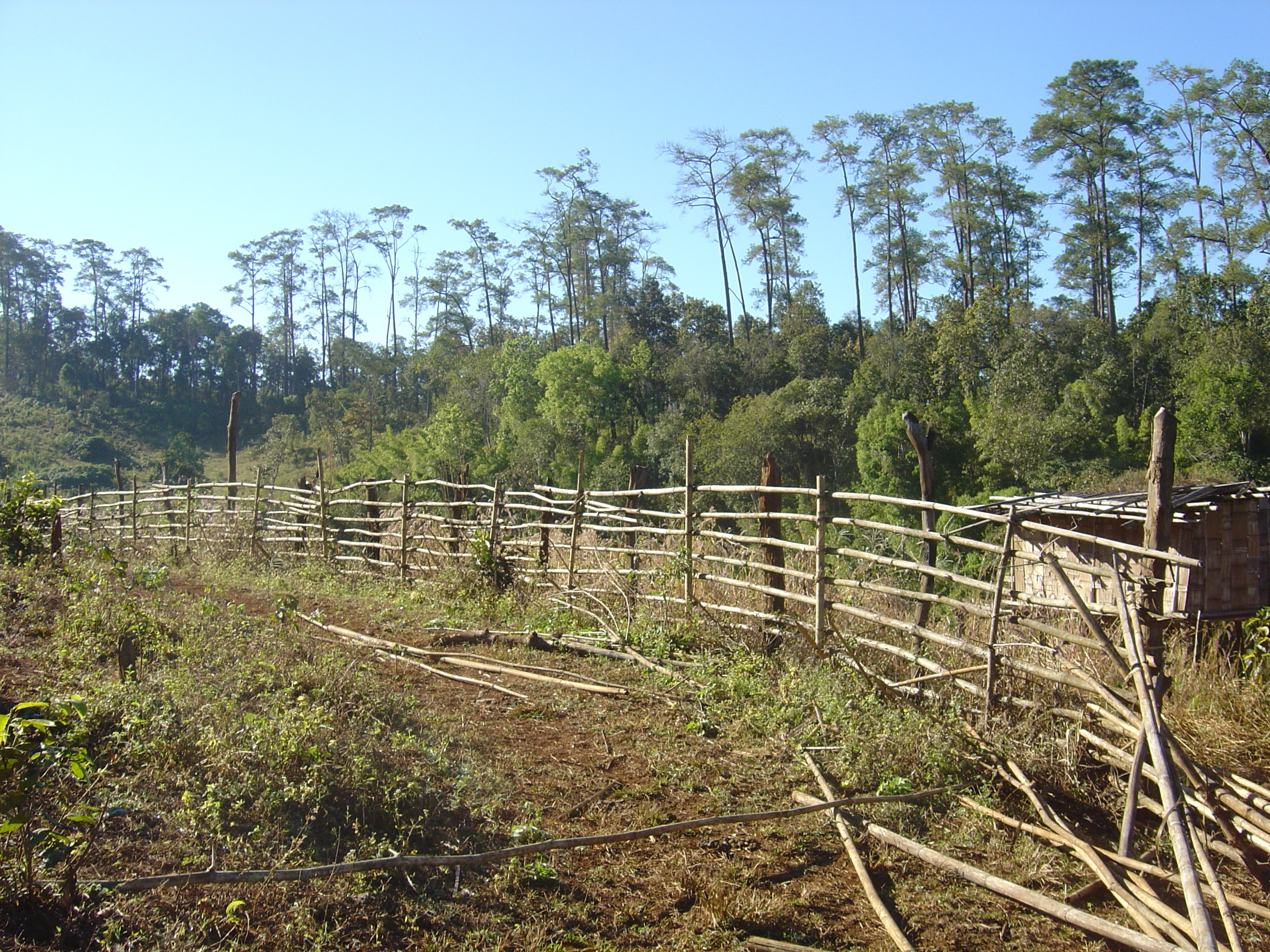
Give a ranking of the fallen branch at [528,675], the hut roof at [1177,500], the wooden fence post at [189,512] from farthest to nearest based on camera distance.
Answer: the wooden fence post at [189,512]
the hut roof at [1177,500]
the fallen branch at [528,675]

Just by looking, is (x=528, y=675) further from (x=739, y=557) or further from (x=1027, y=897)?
(x=1027, y=897)

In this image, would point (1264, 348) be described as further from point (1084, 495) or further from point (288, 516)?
point (288, 516)

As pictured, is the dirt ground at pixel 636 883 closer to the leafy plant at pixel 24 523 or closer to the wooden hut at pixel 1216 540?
the leafy plant at pixel 24 523

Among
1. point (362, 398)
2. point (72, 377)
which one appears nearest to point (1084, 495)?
point (362, 398)

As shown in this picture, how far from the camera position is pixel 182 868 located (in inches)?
102

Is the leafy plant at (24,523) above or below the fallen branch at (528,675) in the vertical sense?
above

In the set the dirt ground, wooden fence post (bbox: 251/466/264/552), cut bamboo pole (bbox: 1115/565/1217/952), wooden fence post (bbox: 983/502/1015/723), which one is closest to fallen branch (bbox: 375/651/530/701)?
the dirt ground

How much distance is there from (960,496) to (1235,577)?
17.8 m

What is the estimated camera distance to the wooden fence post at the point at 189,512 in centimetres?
1286

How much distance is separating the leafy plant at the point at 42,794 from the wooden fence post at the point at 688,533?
4.20 metres

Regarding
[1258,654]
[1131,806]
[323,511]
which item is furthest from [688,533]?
[323,511]

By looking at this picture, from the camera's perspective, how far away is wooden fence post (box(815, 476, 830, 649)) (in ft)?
16.9

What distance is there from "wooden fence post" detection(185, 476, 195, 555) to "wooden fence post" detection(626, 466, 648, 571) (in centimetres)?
769

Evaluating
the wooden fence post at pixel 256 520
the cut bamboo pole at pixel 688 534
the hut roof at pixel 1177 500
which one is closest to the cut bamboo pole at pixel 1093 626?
the cut bamboo pole at pixel 688 534
